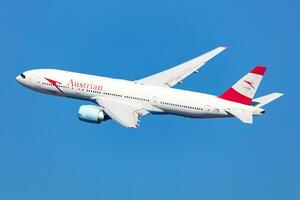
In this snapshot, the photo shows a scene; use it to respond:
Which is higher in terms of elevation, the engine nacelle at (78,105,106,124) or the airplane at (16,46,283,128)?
the airplane at (16,46,283,128)

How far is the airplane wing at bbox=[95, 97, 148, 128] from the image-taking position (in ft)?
333

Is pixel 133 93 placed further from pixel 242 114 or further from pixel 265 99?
pixel 265 99

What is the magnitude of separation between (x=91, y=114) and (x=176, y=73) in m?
16.3

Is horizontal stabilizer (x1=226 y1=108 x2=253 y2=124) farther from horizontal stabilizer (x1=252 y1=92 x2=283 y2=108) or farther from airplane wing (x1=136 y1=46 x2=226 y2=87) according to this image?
airplane wing (x1=136 y1=46 x2=226 y2=87)

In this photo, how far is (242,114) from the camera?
10088cm

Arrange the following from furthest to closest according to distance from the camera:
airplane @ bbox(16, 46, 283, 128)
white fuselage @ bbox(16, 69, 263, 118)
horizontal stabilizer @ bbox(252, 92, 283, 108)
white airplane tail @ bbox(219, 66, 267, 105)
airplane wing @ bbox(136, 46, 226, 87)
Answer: airplane wing @ bbox(136, 46, 226, 87) < white fuselage @ bbox(16, 69, 263, 118) < horizontal stabilizer @ bbox(252, 92, 283, 108) < airplane @ bbox(16, 46, 283, 128) < white airplane tail @ bbox(219, 66, 267, 105)

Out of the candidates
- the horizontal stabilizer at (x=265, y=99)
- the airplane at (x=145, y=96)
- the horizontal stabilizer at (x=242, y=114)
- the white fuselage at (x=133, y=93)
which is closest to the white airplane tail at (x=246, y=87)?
the airplane at (x=145, y=96)

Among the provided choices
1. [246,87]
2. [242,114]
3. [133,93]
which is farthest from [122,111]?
[246,87]

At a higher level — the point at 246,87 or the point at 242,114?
the point at 246,87

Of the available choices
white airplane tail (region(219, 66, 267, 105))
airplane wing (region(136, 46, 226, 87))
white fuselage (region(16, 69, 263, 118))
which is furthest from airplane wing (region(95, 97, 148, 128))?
white airplane tail (region(219, 66, 267, 105))

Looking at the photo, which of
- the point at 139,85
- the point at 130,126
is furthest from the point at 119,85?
the point at 130,126

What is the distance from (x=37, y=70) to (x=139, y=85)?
17.0 metres

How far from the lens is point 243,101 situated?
10262 cm

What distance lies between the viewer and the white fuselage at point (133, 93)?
104 m
